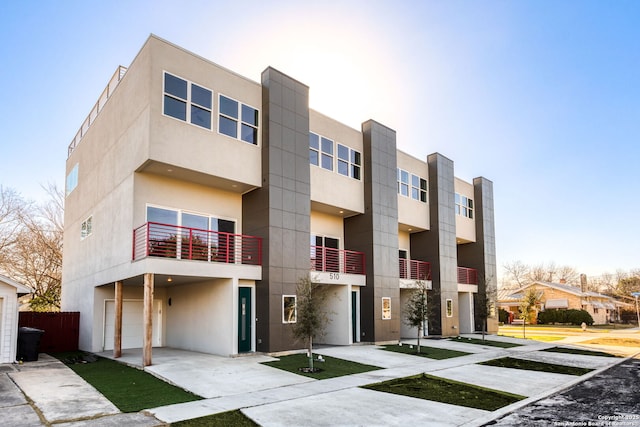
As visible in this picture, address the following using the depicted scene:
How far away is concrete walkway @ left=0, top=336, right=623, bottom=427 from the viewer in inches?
327

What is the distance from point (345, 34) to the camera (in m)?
16.8

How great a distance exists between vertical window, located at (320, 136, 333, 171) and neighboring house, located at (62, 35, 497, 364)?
8cm

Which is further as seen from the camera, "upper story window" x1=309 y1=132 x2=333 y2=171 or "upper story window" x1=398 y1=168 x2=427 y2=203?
"upper story window" x1=398 y1=168 x2=427 y2=203

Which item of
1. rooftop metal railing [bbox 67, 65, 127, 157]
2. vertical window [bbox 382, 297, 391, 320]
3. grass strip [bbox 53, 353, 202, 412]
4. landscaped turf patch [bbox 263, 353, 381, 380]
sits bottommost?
landscaped turf patch [bbox 263, 353, 381, 380]

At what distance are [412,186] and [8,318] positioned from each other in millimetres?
20080

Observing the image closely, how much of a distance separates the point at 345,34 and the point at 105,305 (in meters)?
14.6

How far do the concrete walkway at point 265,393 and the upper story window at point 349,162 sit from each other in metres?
8.76

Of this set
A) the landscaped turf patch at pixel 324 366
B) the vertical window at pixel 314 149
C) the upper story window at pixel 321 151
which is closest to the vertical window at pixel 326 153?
the upper story window at pixel 321 151

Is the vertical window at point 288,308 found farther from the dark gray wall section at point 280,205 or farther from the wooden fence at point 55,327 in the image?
the wooden fence at point 55,327

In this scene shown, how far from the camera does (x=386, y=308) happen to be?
21766 millimetres

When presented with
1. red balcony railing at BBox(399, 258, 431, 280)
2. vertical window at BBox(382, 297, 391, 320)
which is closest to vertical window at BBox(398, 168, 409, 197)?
red balcony railing at BBox(399, 258, 431, 280)

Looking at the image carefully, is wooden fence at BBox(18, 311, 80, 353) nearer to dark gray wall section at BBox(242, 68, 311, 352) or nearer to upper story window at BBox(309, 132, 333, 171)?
dark gray wall section at BBox(242, 68, 311, 352)

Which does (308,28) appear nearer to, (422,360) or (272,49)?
(272,49)

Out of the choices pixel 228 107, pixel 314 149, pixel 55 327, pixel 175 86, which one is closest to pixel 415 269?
pixel 314 149
